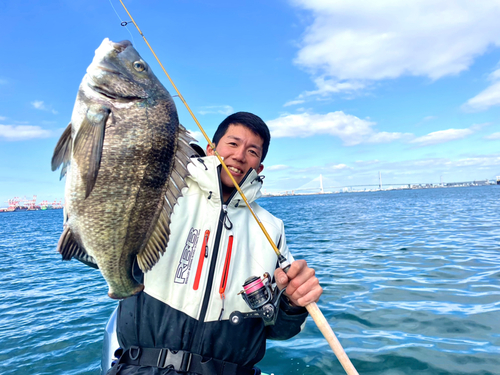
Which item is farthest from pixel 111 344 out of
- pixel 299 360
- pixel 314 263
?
pixel 314 263

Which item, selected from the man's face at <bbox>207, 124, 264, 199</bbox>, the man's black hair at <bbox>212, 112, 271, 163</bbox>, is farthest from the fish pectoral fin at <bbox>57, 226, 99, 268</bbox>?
the man's black hair at <bbox>212, 112, 271, 163</bbox>

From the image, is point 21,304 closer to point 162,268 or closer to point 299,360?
point 299,360

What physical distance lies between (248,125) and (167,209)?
172 cm

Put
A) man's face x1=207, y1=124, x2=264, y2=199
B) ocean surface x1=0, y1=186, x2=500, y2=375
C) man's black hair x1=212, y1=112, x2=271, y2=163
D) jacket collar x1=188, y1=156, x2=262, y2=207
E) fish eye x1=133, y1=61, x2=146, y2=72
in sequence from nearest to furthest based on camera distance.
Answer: fish eye x1=133, y1=61, x2=146, y2=72 → jacket collar x1=188, y1=156, x2=262, y2=207 → man's face x1=207, y1=124, x2=264, y2=199 → man's black hair x1=212, y1=112, x2=271, y2=163 → ocean surface x1=0, y1=186, x2=500, y2=375

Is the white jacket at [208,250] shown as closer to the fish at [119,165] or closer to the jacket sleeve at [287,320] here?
the jacket sleeve at [287,320]

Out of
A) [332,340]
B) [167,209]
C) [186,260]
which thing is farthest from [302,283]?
[167,209]

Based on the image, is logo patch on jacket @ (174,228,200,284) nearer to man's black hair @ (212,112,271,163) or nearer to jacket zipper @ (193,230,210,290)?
jacket zipper @ (193,230,210,290)

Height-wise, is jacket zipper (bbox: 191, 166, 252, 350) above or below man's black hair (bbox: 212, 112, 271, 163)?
below

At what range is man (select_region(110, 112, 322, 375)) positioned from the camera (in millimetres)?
2387

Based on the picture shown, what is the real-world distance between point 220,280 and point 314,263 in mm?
8980

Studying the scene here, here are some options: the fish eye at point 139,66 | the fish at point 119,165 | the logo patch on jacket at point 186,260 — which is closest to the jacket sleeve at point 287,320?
the logo patch on jacket at point 186,260

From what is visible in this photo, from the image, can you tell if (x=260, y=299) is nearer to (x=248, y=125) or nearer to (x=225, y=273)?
(x=225, y=273)

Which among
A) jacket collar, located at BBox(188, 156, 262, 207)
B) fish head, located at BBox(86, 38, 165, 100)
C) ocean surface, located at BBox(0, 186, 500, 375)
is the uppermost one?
fish head, located at BBox(86, 38, 165, 100)

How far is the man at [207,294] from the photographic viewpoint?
2.39 meters
